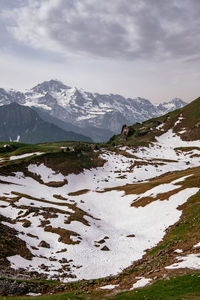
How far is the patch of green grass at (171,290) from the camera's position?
18453mm

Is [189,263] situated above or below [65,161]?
below

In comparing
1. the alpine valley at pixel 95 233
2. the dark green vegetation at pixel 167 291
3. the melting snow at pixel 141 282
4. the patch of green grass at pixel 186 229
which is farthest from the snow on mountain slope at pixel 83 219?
the dark green vegetation at pixel 167 291

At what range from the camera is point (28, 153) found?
12675 cm

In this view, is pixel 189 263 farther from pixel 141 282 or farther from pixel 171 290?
pixel 171 290

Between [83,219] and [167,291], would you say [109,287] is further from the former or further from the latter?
[83,219]

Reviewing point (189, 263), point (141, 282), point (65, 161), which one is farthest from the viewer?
point (65, 161)

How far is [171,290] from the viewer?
1953cm

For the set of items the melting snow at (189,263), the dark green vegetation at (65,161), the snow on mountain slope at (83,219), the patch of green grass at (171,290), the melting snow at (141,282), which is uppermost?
the dark green vegetation at (65,161)

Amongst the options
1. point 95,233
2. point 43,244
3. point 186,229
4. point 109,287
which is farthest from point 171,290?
point 95,233

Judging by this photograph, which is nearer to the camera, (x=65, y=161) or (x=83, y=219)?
(x=83, y=219)

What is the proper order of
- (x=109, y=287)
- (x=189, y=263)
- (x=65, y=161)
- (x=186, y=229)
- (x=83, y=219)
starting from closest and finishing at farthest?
(x=189, y=263) < (x=109, y=287) < (x=186, y=229) < (x=83, y=219) < (x=65, y=161)

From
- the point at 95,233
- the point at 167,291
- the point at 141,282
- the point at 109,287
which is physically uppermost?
the point at 167,291

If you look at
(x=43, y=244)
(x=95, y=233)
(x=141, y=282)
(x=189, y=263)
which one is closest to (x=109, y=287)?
(x=141, y=282)

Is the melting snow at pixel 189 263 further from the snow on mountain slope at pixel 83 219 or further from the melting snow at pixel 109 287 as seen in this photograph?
the snow on mountain slope at pixel 83 219
